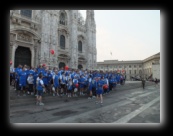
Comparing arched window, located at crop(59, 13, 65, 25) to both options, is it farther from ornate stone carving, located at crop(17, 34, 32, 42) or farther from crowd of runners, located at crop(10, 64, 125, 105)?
crowd of runners, located at crop(10, 64, 125, 105)

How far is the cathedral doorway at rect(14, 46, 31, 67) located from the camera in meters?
20.5

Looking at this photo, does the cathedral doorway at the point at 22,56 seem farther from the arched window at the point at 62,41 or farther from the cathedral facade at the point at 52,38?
the arched window at the point at 62,41

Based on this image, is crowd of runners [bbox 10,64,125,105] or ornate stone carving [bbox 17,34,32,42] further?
ornate stone carving [bbox 17,34,32,42]

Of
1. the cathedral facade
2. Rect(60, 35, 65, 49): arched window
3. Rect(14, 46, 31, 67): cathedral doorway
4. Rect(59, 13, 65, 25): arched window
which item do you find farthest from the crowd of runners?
Rect(59, 13, 65, 25): arched window

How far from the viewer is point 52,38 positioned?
79.7 ft

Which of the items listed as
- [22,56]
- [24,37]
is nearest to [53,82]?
[22,56]

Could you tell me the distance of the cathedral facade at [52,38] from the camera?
20.3 m

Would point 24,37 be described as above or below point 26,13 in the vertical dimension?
below

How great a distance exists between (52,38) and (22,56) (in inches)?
214

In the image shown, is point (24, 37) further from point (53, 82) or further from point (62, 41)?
point (53, 82)

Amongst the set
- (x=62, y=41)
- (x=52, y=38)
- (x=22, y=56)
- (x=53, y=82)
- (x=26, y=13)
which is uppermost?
(x=26, y=13)
